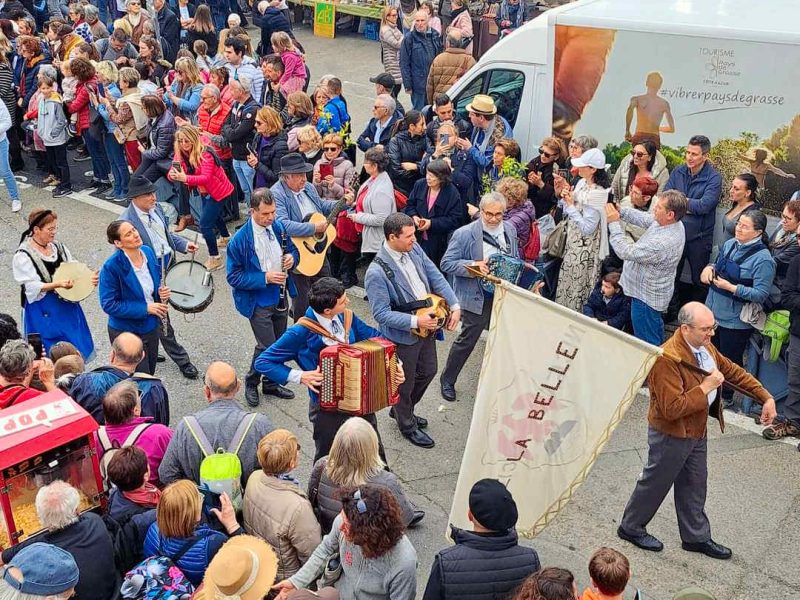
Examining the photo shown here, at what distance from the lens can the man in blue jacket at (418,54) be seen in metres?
14.0

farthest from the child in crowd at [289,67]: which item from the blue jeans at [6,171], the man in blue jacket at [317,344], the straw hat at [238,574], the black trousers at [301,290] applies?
the straw hat at [238,574]

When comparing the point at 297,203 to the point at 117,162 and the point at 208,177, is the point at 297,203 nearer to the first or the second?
the point at 208,177

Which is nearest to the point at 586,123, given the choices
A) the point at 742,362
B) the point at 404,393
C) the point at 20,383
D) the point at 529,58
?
the point at 529,58

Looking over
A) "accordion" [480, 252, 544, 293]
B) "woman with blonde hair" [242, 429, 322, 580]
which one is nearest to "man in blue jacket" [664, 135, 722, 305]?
"accordion" [480, 252, 544, 293]

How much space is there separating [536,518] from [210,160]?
19.5ft

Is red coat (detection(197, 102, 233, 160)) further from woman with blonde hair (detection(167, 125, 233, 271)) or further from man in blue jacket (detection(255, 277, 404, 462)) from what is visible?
man in blue jacket (detection(255, 277, 404, 462))

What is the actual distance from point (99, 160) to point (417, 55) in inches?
198

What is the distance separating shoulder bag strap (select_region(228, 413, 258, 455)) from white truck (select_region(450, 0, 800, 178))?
5.27 meters

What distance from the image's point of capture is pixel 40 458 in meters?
4.82

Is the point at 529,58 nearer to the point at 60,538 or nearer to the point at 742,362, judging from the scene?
the point at 742,362

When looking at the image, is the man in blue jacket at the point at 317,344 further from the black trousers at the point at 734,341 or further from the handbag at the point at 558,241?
the black trousers at the point at 734,341

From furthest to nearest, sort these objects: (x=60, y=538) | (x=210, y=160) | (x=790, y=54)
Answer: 1. (x=210, y=160)
2. (x=790, y=54)
3. (x=60, y=538)

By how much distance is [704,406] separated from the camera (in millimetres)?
5574

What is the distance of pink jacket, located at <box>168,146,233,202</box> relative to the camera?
32.0 ft
